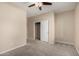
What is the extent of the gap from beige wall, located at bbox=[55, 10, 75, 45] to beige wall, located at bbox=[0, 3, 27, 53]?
2.55 m

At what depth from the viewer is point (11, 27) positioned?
369cm

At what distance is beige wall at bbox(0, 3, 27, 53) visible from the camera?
3.26m

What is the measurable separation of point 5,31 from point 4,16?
26.6 inches

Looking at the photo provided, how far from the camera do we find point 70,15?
16.0ft

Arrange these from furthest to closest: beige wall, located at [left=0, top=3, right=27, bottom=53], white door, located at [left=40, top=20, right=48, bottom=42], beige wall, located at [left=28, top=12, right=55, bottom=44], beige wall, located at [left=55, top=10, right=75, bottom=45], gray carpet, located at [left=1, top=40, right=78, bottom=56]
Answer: white door, located at [left=40, top=20, right=48, bottom=42]
beige wall, located at [left=28, top=12, right=55, bottom=44]
beige wall, located at [left=55, top=10, right=75, bottom=45]
beige wall, located at [left=0, top=3, right=27, bottom=53]
gray carpet, located at [left=1, top=40, right=78, bottom=56]

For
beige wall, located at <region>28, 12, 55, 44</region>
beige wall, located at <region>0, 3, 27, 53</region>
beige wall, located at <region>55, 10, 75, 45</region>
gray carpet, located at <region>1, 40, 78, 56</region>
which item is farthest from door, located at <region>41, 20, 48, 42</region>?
gray carpet, located at <region>1, 40, 78, 56</region>

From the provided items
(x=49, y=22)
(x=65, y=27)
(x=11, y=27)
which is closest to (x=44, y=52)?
(x=11, y=27)

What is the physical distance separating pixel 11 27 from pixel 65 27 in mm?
3502

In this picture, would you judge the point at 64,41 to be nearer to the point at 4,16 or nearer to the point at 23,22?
the point at 23,22

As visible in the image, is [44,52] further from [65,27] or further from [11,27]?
[65,27]

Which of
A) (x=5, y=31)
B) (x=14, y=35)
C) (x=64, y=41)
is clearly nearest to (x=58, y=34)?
(x=64, y=41)

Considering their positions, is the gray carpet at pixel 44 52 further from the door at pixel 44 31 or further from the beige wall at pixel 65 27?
the door at pixel 44 31

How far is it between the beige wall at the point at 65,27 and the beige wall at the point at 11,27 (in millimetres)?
2547

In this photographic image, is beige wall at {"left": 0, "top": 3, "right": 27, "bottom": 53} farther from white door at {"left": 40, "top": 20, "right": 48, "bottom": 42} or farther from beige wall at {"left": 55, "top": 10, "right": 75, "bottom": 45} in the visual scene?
beige wall at {"left": 55, "top": 10, "right": 75, "bottom": 45}
